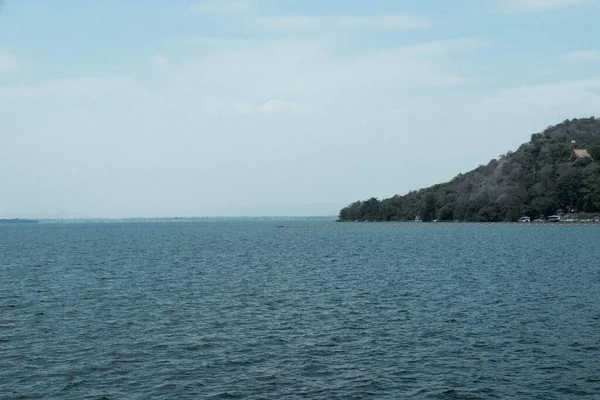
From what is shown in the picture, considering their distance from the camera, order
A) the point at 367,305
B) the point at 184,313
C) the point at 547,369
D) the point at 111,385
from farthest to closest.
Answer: the point at 367,305, the point at 184,313, the point at 547,369, the point at 111,385

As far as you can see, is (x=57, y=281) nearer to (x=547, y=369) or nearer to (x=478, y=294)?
(x=478, y=294)

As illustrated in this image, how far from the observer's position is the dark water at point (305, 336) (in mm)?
24891

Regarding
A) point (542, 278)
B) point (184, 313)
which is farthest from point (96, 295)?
point (542, 278)

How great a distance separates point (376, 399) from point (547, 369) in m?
8.62

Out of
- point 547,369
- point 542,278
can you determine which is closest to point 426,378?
point 547,369

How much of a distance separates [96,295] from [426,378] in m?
31.9

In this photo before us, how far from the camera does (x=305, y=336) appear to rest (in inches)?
1316

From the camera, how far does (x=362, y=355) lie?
29.4 meters

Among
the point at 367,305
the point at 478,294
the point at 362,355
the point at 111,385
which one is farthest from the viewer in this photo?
the point at 478,294

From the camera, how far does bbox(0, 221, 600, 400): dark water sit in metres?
24.9

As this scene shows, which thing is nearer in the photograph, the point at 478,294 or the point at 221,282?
the point at 478,294

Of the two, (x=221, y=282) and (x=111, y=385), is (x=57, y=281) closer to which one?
(x=221, y=282)

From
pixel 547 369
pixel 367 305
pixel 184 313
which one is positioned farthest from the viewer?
pixel 367 305

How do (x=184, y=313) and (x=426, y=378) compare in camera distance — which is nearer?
(x=426, y=378)
